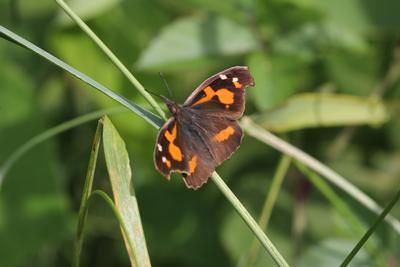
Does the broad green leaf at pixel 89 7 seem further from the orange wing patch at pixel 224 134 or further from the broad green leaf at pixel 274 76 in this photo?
the orange wing patch at pixel 224 134

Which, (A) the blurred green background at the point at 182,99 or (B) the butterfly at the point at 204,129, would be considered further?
(A) the blurred green background at the point at 182,99

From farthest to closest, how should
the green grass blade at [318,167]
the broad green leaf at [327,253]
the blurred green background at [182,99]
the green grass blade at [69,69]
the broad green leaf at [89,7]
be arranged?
1. the broad green leaf at [89,7]
2. the blurred green background at [182,99]
3. the broad green leaf at [327,253]
4. the green grass blade at [318,167]
5. the green grass blade at [69,69]

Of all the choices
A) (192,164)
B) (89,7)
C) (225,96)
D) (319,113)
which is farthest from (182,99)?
(192,164)

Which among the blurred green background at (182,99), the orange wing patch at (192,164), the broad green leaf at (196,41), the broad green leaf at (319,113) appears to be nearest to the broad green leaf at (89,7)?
the blurred green background at (182,99)

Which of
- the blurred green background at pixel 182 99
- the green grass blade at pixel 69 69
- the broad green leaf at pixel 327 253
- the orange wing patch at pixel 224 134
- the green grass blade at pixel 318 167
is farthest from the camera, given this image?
the blurred green background at pixel 182 99

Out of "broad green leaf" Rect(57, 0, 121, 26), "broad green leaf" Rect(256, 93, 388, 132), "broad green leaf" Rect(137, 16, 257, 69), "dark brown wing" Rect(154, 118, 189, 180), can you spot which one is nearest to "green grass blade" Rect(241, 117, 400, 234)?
"broad green leaf" Rect(256, 93, 388, 132)

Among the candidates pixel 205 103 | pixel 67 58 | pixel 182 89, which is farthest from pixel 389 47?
pixel 205 103

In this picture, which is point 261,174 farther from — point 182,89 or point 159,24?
point 159,24

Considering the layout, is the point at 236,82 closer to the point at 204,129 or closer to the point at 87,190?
the point at 204,129
